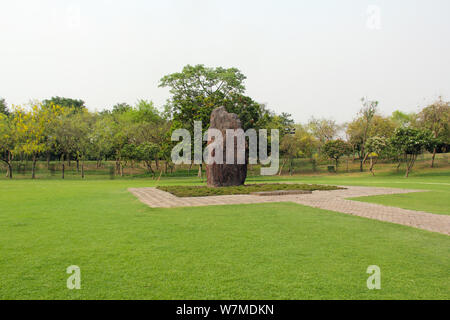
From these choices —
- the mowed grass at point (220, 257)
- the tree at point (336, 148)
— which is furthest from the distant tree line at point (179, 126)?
the mowed grass at point (220, 257)

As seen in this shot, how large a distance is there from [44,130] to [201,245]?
115 feet

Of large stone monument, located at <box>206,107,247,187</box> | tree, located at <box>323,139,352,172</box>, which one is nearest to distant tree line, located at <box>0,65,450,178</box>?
tree, located at <box>323,139,352,172</box>

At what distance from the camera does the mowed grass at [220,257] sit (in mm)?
3246

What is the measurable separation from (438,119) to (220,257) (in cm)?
4385

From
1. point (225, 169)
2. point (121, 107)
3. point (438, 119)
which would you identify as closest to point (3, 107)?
point (121, 107)

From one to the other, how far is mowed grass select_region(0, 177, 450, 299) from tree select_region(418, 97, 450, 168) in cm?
3881

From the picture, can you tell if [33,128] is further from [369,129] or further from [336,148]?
[369,129]

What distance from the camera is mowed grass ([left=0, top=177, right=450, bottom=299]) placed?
10.6 ft

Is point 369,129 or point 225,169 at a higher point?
point 369,129

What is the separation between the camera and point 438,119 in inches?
1519

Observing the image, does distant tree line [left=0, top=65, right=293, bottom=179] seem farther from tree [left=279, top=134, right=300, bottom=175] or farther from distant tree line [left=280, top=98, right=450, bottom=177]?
distant tree line [left=280, top=98, right=450, bottom=177]
